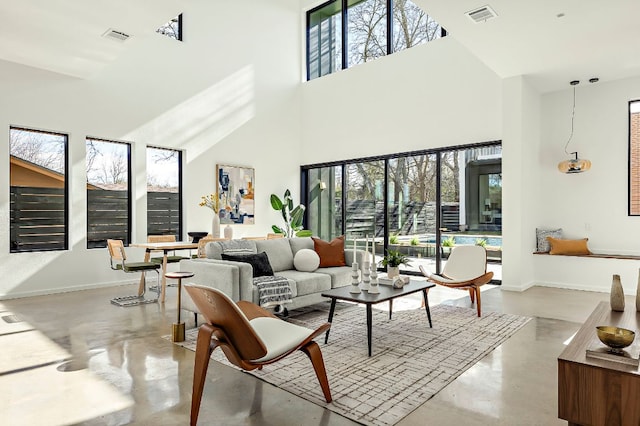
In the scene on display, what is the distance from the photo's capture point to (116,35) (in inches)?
199

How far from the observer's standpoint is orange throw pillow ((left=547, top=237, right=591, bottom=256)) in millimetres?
6438

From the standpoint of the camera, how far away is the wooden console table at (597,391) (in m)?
1.85

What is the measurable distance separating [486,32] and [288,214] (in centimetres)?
567

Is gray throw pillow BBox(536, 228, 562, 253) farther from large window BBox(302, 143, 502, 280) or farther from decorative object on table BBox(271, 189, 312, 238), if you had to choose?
decorative object on table BBox(271, 189, 312, 238)

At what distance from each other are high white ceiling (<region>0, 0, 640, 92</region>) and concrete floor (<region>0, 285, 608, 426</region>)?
10.5 ft

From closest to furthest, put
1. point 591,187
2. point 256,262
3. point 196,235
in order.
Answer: point 256,262
point 591,187
point 196,235

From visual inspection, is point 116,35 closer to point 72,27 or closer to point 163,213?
point 72,27

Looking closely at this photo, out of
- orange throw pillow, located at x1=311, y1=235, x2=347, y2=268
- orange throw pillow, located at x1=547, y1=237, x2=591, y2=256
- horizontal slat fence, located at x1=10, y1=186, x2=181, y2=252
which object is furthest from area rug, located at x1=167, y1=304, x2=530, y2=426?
horizontal slat fence, located at x1=10, y1=186, x2=181, y2=252

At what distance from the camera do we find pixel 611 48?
5.20 metres

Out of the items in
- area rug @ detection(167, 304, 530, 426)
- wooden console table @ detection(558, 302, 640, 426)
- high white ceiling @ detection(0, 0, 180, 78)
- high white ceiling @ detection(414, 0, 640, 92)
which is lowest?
area rug @ detection(167, 304, 530, 426)

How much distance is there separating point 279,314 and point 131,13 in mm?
3669

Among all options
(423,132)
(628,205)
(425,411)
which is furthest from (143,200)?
(628,205)

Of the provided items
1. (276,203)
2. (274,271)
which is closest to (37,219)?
(274,271)

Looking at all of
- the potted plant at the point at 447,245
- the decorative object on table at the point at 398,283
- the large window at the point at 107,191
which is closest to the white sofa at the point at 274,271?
the decorative object on table at the point at 398,283
